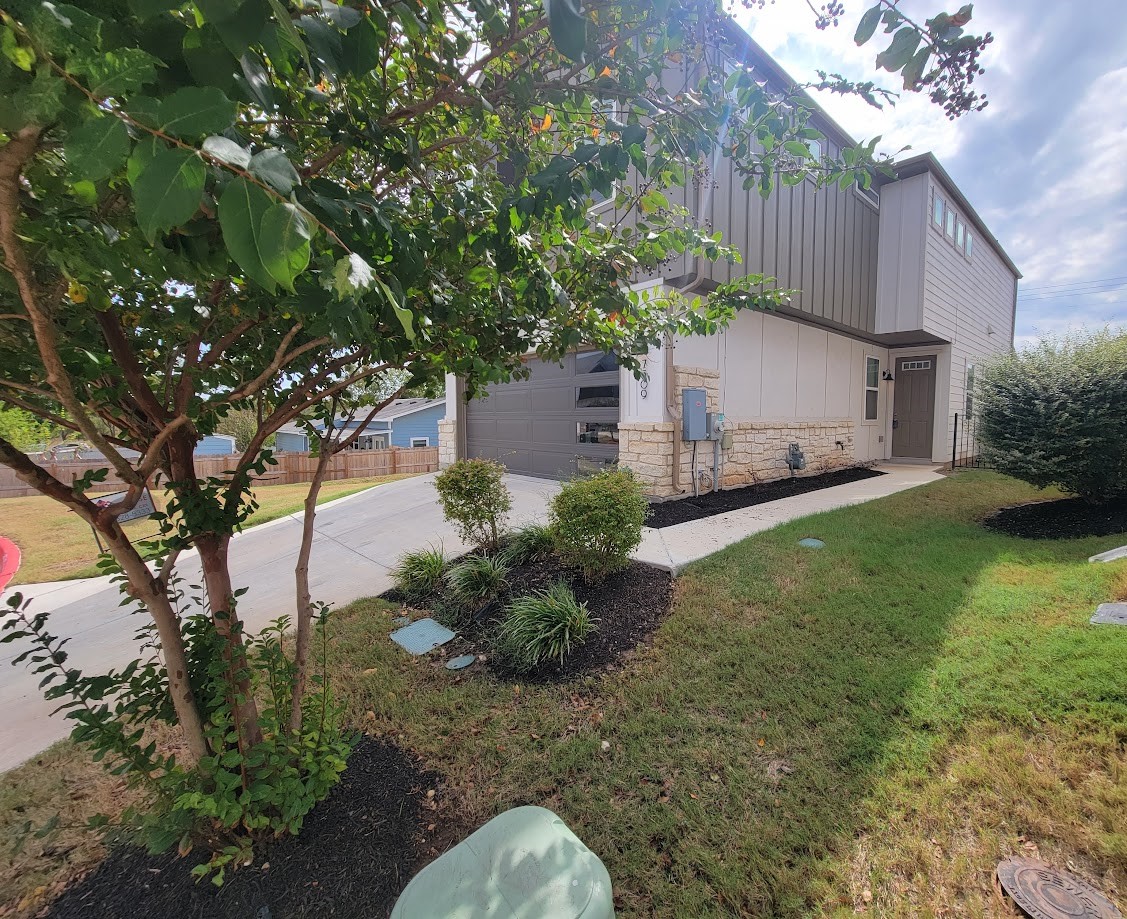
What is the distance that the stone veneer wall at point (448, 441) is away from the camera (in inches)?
420

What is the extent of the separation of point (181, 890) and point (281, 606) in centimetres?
286

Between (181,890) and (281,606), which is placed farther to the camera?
(281,606)

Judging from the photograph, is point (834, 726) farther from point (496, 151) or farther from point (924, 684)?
point (496, 151)

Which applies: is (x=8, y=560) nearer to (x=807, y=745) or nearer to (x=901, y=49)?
(x=807, y=745)

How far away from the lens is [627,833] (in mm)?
2004

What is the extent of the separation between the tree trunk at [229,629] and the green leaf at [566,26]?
1.84 meters

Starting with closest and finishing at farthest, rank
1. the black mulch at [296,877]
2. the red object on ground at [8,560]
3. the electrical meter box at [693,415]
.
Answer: the black mulch at [296,877], the red object on ground at [8,560], the electrical meter box at [693,415]

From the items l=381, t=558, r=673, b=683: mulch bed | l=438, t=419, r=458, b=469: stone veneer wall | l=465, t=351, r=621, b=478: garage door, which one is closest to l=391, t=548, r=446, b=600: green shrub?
l=381, t=558, r=673, b=683: mulch bed

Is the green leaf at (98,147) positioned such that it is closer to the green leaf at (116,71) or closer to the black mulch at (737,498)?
the green leaf at (116,71)

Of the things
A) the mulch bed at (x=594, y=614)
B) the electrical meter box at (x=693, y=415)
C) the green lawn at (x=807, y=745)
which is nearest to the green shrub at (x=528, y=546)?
the mulch bed at (x=594, y=614)

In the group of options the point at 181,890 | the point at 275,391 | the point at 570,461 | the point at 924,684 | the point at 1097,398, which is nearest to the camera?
the point at 181,890

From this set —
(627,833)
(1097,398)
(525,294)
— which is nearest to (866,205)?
(1097,398)

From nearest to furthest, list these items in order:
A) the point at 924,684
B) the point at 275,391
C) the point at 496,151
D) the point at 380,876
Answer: the point at 380,876
the point at 275,391
the point at 496,151
the point at 924,684

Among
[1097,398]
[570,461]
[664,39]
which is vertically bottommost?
[570,461]
